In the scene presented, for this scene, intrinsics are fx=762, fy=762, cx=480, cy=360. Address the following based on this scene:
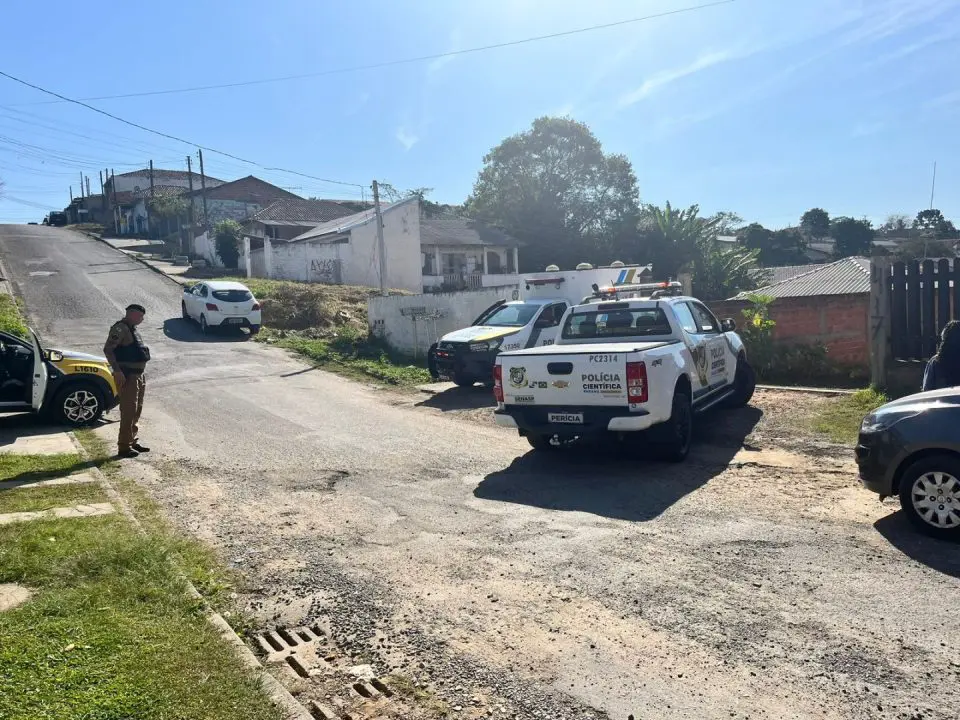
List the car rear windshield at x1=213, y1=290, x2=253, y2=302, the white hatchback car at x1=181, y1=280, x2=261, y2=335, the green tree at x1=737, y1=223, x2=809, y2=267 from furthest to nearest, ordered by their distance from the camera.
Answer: the green tree at x1=737, y1=223, x2=809, y2=267 < the car rear windshield at x1=213, y1=290, x2=253, y2=302 < the white hatchback car at x1=181, y1=280, x2=261, y2=335

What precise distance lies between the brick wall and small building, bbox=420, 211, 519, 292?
2504 cm

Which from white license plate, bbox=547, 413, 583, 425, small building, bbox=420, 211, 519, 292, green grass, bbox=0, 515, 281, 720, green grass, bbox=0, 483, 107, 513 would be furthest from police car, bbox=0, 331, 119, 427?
small building, bbox=420, 211, 519, 292

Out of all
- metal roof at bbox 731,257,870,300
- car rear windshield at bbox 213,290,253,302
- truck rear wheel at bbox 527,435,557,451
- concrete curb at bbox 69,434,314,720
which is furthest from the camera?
metal roof at bbox 731,257,870,300

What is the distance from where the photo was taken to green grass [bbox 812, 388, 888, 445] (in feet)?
29.9

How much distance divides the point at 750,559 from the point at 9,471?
285 inches

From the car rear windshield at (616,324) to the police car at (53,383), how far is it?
6.11 metres

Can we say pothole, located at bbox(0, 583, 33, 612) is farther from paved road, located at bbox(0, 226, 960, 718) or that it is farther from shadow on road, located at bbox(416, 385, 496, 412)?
shadow on road, located at bbox(416, 385, 496, 412)

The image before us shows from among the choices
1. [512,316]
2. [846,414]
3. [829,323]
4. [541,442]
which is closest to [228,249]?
[512,316]

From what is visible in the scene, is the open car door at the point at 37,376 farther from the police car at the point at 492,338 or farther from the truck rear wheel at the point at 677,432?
the truck rear wheel at the point at 677,432

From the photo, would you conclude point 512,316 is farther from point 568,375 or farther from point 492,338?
point 568,375

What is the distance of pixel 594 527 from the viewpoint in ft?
19.8

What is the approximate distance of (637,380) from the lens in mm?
7520

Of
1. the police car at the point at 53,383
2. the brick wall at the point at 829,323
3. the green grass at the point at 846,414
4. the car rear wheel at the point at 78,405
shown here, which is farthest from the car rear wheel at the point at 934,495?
the car rear wheel at the point at 78,405

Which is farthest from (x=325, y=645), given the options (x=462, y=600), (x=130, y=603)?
(x=130, y=603)
